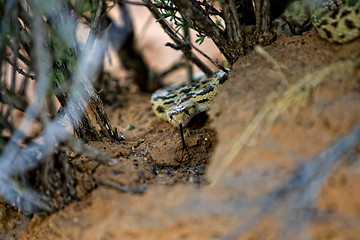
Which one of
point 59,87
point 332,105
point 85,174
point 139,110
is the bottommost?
point 332,105

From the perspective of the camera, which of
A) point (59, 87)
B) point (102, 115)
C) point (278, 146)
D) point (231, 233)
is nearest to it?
point (231, 233)

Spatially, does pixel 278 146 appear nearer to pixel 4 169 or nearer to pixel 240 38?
pixel 240 38

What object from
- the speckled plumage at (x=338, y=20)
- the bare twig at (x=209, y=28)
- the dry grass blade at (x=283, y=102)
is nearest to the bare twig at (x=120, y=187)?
the dry grass blade at (x=283, y=102)

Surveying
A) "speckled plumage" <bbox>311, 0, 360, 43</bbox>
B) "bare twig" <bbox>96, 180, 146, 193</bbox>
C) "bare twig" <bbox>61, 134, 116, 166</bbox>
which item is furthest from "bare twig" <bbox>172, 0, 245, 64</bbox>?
"bare twig" <bbox>96, 180, 146, 193</bbox>

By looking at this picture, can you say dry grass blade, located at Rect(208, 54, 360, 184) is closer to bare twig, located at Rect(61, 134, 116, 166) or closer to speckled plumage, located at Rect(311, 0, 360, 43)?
speckled plumage, located at Rect(311, 0, 360, 43)

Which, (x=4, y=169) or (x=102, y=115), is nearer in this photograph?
(x=4, y=169)

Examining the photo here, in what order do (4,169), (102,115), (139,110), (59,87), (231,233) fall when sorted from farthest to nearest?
(139,110), (102,115), (59,87), (4,169), (231,233)

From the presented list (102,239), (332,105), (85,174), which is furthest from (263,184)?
(85,174)

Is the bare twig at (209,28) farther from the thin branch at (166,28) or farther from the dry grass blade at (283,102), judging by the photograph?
the dry grass blade at (283,102)
